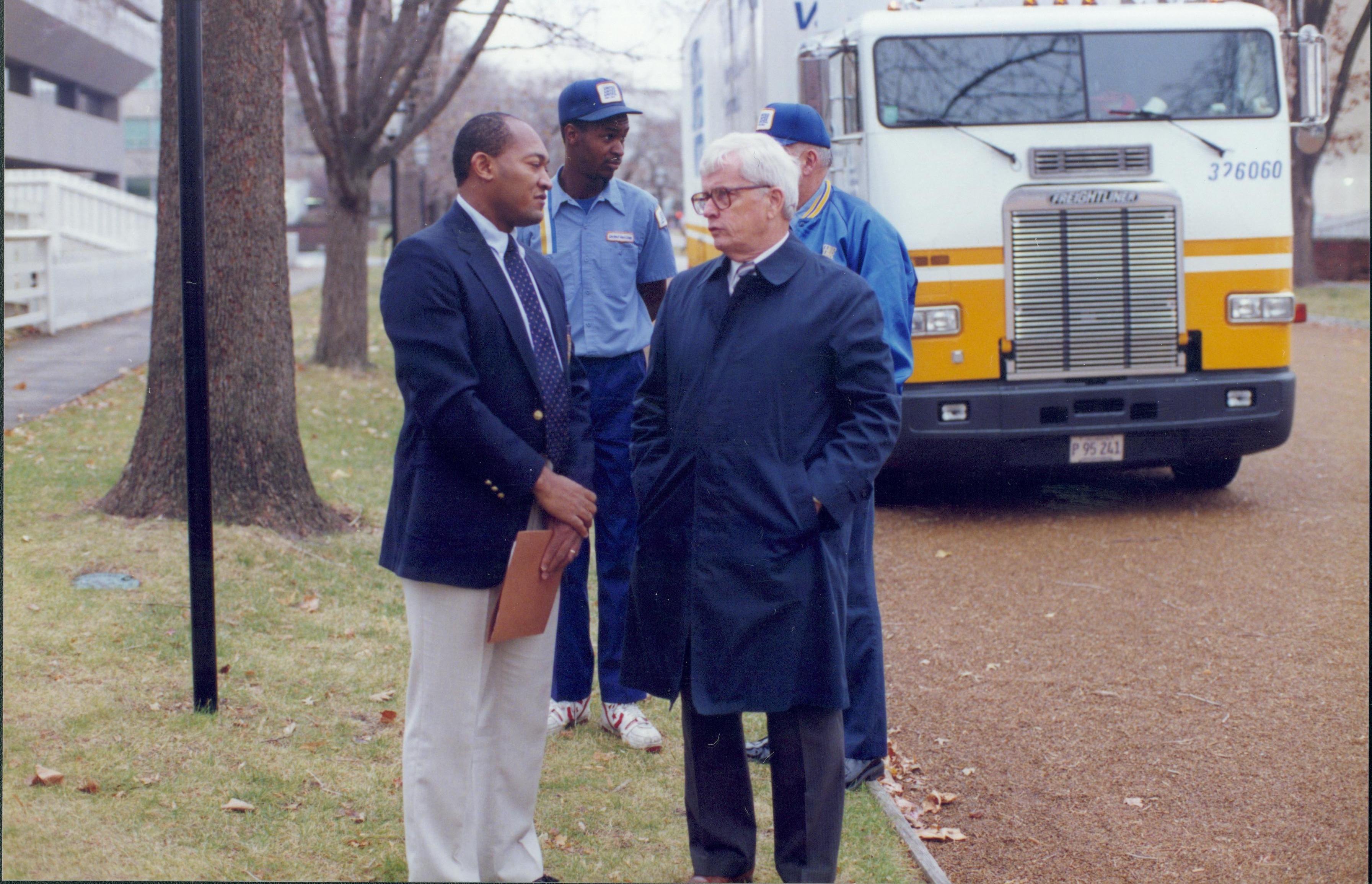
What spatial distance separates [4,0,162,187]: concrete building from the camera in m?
29.5

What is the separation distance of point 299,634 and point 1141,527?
5.40 meters

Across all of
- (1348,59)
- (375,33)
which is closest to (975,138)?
(375,33)

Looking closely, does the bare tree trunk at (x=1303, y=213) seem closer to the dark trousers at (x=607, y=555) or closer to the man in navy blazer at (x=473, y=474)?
the dark trousers at (x=607, y=555)

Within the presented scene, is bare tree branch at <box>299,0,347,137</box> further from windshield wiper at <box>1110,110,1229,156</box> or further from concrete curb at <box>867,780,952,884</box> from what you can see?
concrete curb at <box>867,780,952,884</box>

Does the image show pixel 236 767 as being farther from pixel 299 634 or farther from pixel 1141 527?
pixel 1141 527

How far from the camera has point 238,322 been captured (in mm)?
7020

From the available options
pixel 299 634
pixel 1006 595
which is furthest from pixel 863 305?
pixel 1006 595

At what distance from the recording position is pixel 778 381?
3387 mm

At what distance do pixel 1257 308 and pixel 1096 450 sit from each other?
53.4 inches

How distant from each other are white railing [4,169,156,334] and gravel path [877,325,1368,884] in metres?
10.0

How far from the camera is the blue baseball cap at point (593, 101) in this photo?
4.58m

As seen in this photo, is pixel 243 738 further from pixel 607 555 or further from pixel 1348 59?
pixel 1348 59

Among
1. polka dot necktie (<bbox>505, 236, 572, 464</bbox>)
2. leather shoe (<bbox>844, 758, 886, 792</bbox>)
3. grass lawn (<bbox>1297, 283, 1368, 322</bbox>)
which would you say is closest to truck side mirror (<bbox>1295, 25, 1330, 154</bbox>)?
leather shoe (<bbox>844, 758, 886, 792</bbox>)

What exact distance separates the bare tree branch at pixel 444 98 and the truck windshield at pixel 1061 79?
5213 mm
